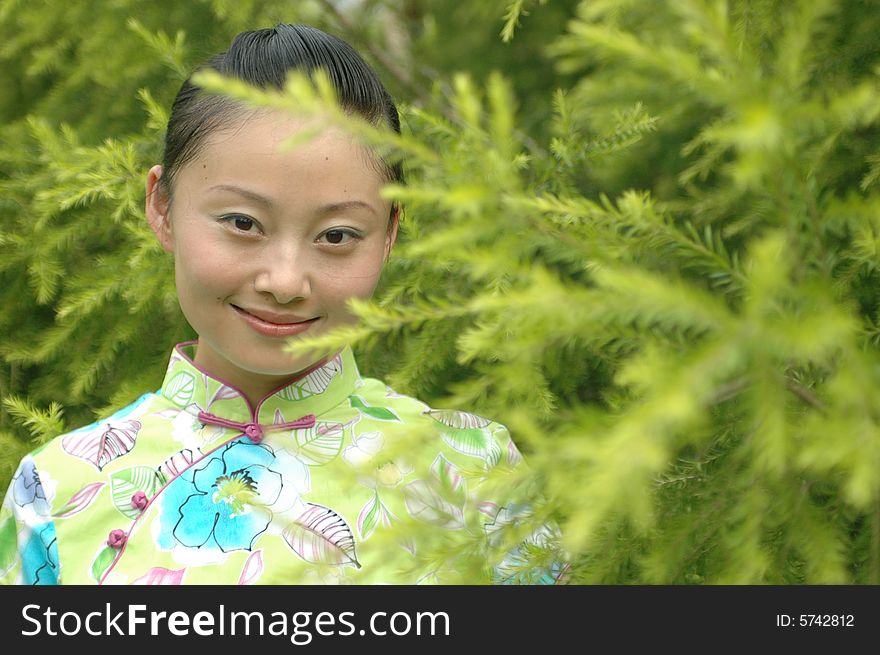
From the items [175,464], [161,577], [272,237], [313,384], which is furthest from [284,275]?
[161,577]

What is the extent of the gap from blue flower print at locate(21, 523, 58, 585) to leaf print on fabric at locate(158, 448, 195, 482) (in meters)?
0.19

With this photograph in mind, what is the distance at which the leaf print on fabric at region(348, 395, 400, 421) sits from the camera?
159cm

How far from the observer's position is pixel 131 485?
1456mm

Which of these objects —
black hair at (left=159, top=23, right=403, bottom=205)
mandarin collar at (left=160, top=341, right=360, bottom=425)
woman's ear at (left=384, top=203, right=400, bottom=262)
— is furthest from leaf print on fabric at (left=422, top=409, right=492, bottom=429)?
black hair at (left=159, top=23, right=403, bottom=205)

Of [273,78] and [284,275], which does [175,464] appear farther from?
[273,78]

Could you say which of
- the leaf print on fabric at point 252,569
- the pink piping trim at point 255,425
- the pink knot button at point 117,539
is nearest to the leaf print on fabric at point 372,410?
the pink piping trim at point 255,425

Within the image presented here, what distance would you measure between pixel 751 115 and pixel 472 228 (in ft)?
0.87

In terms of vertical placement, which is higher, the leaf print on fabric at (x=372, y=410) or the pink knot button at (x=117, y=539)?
the leaf print on fabric at (x=372, y=410)

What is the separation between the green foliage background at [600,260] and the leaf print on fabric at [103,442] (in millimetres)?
258

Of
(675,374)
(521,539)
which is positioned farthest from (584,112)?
(675,374)

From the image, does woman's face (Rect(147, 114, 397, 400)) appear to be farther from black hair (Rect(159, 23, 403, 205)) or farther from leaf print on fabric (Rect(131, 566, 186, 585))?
leaf print on fabric (Rect(131, 566, 186, 585))

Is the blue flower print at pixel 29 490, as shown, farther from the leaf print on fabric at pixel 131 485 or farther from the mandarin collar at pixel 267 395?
the mandarin collar at pixel 267 395

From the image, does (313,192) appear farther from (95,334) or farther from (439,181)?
(95,334)

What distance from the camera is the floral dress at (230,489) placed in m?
1.37
